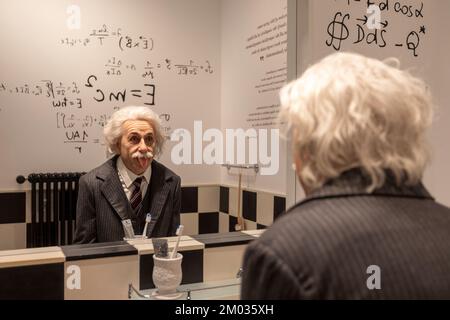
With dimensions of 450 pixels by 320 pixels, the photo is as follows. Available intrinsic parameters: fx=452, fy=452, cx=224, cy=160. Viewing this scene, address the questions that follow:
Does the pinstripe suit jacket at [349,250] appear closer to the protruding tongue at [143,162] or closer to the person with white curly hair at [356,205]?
the person with white curly hair at [356,205]

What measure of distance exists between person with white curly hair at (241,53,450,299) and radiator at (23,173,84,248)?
61.6 inches

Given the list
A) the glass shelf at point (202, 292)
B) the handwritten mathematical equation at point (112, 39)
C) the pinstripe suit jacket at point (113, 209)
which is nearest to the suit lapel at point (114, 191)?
the pinstripe suit jacket at point (113, 209)

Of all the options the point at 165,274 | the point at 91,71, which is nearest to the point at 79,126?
the point at 91,71

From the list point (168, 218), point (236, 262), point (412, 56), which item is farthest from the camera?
point (168, 218)

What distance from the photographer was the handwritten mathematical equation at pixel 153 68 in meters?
2.06

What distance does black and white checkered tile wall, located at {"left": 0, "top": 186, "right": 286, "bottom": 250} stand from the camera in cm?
183

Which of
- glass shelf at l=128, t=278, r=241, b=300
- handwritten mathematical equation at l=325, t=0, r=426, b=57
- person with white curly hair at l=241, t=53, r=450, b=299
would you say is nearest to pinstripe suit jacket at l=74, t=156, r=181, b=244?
glass shelf at l=128, t=278, r=241, b=300

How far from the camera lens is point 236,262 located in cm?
123

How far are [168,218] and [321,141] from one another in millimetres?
1077

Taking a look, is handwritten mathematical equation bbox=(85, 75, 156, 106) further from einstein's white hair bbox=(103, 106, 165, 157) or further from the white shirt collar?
the white shirt collar
